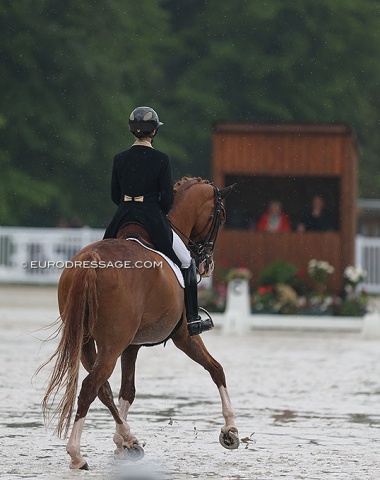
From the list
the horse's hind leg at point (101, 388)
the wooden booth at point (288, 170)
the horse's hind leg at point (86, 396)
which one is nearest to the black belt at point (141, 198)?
the horse's hind leg at point (101, 388)

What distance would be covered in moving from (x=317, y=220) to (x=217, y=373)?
1576cm

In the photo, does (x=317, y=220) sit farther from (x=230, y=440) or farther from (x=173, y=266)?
(x=230, y=440)

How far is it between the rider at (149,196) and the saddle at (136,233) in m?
0.03

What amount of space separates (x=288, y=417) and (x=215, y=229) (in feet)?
6.96

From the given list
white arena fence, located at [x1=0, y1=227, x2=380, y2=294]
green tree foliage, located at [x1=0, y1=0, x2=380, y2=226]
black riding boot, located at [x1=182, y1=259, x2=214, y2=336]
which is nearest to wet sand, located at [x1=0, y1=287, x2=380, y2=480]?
black riding boot, located at [x1=182, y1=259, x2=214, y2=336]

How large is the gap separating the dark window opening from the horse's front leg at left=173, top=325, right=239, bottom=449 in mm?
16225

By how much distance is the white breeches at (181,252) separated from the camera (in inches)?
440

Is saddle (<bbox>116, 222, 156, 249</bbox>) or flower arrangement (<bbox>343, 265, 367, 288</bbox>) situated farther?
flower arrangement (<bbox>343, 265, 367, 288</bbox>)

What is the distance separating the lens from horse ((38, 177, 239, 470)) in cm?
989

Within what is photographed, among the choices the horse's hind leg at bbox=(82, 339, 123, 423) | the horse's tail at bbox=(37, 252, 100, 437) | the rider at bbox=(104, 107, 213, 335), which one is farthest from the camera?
the rider at bbox=(104, 107, 213, 335)

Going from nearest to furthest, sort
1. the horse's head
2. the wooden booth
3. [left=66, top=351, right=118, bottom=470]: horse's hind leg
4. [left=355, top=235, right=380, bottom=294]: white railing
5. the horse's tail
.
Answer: [left=66, top=351, right=118, bottom=470]: horse's hind leg
the horse's tail
the horse's head
the wooden booth
[left=355, top=235, right=380, bottom=294]: white railing

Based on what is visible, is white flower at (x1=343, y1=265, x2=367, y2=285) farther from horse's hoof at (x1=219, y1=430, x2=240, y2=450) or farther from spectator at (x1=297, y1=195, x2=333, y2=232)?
horse's hoof at (x1=219, y1=430, x2=240, y2=450)

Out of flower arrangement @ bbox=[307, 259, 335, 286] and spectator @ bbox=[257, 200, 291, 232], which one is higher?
spectator @ bbox=[257, 200, 291, 232]

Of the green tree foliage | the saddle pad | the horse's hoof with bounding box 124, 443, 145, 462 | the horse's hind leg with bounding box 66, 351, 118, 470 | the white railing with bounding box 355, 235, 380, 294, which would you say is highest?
the green tree foliage
